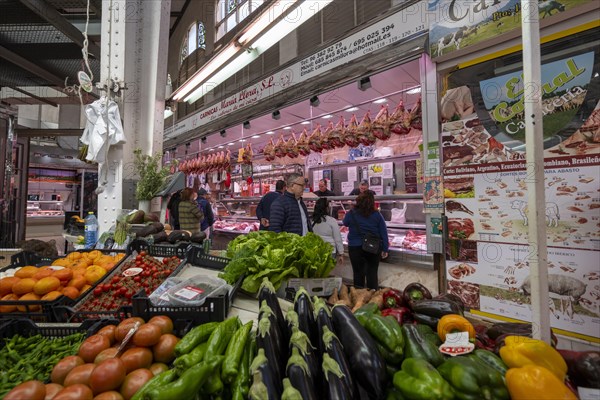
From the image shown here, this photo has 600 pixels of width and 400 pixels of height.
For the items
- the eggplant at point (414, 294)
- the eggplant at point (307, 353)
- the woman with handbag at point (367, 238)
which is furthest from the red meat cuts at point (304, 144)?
the eggplant at point (307, 353)

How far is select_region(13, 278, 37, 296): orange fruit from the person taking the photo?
6.16 ft

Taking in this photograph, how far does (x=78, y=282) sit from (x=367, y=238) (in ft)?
11.2

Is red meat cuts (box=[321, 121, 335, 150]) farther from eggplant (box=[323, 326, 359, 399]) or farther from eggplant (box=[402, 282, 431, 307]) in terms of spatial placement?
eggplant (box=[323, 326, 359, 399])

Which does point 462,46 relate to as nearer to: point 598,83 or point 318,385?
point 598,83

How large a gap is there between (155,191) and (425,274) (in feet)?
13.0

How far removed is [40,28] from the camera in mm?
4180

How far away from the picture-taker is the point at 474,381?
97 centimetres

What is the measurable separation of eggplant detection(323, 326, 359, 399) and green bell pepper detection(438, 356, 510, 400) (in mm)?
319

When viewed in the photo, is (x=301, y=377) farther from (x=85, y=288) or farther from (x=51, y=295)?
(x=85, y=288)

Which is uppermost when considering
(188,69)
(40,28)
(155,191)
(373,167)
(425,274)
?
(188,69)

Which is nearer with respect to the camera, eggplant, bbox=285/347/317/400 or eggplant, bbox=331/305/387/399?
eggplant, bbox=285/347/317/400

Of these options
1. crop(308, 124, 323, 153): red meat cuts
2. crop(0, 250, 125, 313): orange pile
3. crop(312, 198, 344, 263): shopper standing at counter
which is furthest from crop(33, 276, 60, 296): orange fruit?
crop(308, 124, 323, 153): red meat cuts

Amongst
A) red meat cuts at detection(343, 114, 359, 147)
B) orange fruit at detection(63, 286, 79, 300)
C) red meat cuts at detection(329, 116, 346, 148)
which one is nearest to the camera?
orange fruit at detection(63, 286, 79, 300)

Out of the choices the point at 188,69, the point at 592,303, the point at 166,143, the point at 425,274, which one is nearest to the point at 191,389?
the point at 592,303
